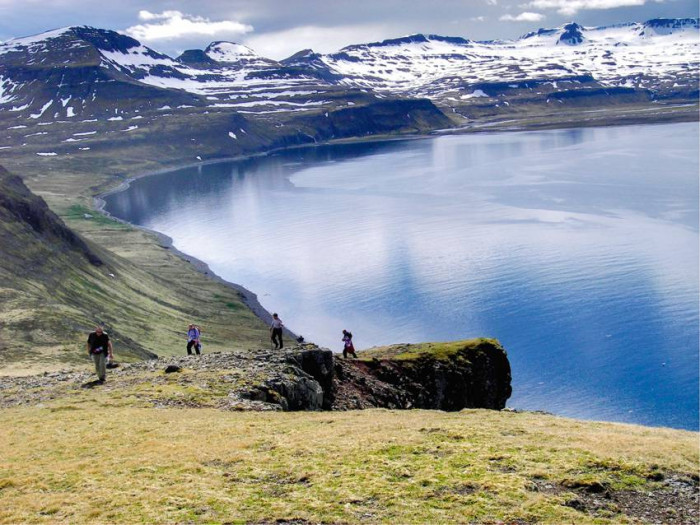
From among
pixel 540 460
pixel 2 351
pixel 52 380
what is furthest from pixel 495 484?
pixel 2 351

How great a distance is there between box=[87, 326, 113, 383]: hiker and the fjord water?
45.1m

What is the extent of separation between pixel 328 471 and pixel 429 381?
22.9 m

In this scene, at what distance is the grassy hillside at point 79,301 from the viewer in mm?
54281

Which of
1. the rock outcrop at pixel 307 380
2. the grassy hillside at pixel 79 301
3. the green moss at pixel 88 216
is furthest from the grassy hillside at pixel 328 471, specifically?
the green moss at pixel 88 216

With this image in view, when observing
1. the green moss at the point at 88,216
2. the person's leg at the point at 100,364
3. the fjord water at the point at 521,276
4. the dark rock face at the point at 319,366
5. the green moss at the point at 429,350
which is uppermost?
the person's leg at the point at 100,364

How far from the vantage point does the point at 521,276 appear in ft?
368

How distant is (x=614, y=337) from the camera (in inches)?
3354

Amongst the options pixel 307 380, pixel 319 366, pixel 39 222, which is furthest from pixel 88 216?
pixel 307 380

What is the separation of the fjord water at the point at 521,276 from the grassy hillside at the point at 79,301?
707 cm

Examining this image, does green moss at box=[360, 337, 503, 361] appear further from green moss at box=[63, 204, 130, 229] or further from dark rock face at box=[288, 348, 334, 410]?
green moss at box=[63, 204, 130, 229]

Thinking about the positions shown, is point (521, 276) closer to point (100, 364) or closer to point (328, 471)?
point (100, 364)

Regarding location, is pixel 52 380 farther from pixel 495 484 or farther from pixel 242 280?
pixel 242 280

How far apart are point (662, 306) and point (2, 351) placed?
8031 centimetres

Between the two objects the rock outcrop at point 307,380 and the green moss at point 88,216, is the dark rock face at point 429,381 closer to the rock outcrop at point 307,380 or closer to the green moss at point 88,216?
the rock outcrop at point 307,380
